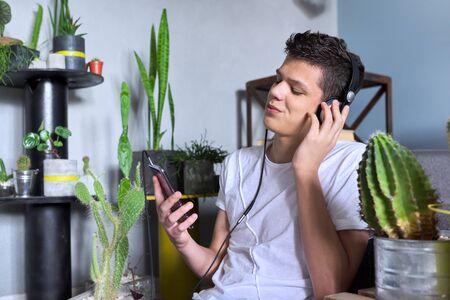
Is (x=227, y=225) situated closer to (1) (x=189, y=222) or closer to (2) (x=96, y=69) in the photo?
(1) (x=189, y=222)

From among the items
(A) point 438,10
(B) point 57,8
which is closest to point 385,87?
(A) point 438,10

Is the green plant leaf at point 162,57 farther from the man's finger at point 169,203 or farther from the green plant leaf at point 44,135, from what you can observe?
the man's finger at point 169,203

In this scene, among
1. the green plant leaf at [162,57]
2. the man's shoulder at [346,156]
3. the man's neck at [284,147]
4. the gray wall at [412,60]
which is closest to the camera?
the man's shoulder at [346,156]

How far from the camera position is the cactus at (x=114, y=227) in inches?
69.1

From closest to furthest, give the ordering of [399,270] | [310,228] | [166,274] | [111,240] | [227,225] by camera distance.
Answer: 1. [399,270]
2. [310,228]
3. [227,225]
4. [111,240]
5. [166,274]

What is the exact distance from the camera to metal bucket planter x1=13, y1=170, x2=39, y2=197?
1992mm

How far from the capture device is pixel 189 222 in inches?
48.1

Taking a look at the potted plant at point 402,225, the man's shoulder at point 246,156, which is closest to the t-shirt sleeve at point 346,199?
the man's shoulder at point 246,156

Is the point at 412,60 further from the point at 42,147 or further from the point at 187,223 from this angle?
the point at 187,223

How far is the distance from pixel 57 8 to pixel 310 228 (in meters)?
1.73

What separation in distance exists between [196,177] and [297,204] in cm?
114

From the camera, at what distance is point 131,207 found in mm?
1748

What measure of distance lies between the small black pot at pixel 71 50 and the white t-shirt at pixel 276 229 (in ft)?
3.46

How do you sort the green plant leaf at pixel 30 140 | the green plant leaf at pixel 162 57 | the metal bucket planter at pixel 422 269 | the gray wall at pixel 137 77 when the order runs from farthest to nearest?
the green plant leaf at pixel 162 57 < the gray wall at pixel 137 77 < the green plant leaf at pixel 30 140 < the metal bucket planter at pixel 422 269
